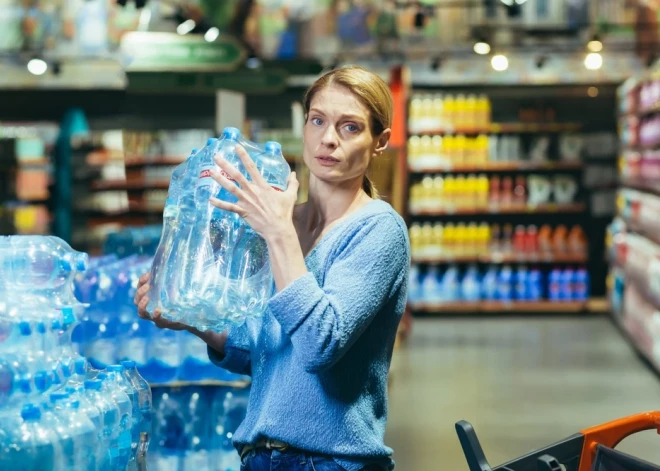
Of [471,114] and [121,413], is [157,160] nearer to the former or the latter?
[471,114]

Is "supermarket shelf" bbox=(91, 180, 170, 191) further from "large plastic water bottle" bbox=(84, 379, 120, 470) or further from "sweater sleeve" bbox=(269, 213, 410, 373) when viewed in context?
"sweater sleeve" bbox=(269, 213, 410, 373)

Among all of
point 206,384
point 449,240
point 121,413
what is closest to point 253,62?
point 449,240

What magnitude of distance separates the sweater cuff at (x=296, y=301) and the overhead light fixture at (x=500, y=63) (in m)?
10.1

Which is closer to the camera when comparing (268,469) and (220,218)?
(268,469)

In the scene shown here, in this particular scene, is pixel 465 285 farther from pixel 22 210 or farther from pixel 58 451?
pixel 58 451

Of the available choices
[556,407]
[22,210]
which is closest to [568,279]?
[556,407]

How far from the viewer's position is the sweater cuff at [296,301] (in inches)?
72.1

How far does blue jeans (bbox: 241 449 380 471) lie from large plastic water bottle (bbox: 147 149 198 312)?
1.41 ft

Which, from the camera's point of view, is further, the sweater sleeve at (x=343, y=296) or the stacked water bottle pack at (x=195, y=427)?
the stacked water bottle pack at (x=195, y=427)

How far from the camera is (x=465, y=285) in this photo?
11.2 m

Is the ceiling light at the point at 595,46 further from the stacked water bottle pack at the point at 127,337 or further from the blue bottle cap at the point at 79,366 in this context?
the blue bottle cap at the point at 79,366

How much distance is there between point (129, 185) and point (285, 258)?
10359mm

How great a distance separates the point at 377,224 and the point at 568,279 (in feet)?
31.7

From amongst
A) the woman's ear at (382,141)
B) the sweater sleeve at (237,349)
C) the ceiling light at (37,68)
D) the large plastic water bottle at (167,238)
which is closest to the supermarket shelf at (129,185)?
the ceiling light at (37,68)
